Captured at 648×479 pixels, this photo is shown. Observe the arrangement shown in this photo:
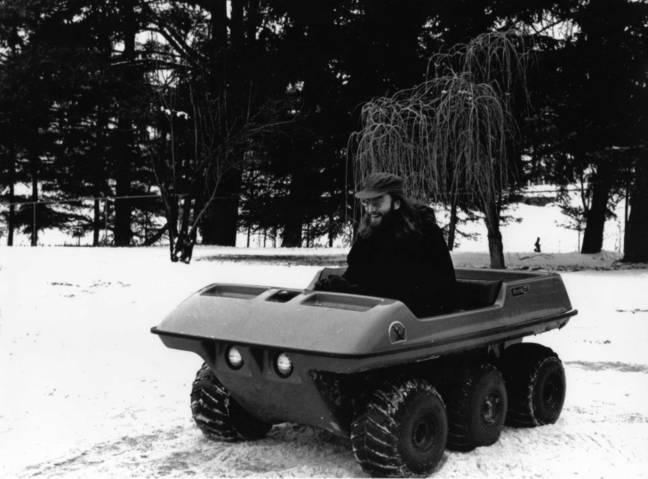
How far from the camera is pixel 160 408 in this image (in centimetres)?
573

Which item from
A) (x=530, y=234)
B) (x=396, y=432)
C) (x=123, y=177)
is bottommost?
(x=396, y=432)

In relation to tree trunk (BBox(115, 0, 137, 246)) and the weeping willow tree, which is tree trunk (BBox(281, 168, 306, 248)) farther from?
the weeping willow tree

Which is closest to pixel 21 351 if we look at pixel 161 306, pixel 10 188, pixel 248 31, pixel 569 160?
pixel 161 306

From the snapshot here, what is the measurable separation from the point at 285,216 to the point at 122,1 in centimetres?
762

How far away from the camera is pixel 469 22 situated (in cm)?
1895

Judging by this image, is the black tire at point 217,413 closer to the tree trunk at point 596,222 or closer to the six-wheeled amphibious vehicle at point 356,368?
the six-wheeled amphibious vehicle at point 356,368

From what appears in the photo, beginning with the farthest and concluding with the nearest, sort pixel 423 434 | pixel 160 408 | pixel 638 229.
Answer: pixel 638 229 → pixel 160 408 → pixel 423 434

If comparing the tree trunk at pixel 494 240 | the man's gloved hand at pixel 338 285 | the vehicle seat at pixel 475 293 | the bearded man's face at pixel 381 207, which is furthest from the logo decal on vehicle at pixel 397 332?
the tree trunk at pixel 494 240

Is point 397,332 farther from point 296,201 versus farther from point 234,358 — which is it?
point 296,201

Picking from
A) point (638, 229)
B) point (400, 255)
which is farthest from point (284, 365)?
point (638, 229)

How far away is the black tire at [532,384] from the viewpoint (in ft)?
17.5

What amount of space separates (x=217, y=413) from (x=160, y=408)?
0.99m

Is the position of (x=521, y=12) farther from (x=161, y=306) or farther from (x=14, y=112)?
(x=14, y=112)

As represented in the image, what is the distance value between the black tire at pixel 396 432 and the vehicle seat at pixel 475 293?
3.58 ft
